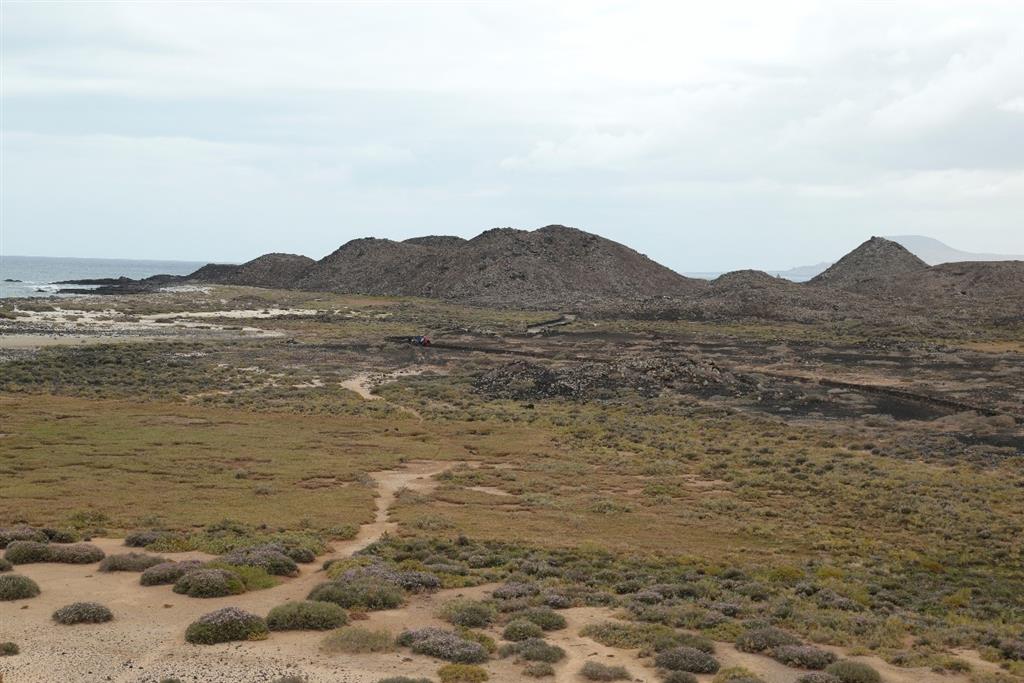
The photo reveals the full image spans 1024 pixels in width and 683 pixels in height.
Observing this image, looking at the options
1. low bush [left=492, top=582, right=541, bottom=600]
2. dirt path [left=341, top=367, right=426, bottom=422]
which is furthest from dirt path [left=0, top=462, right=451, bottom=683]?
dirt path [left=341, top=367, right=426, bottom=422]

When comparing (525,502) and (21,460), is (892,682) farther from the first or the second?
(21,460)

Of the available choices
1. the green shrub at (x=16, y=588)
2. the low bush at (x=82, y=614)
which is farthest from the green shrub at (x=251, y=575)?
the green shrub at (x=16, y=588)

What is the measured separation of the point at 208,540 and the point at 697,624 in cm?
1687

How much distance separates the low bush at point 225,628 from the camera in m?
19.9

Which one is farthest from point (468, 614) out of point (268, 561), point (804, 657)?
point (804, 657)

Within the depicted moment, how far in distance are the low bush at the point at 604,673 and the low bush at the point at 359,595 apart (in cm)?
669

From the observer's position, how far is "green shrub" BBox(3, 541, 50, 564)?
87.0 ft

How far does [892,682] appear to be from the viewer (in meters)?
18.6

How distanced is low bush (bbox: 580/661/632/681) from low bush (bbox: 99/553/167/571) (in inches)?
565

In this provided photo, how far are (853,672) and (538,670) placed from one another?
6.73 meters

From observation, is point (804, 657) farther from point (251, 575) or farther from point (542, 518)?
point (542, 518)

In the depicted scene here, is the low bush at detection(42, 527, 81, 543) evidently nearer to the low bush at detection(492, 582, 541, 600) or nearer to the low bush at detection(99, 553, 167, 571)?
the low bush at detection(99, 553, 167, 571)

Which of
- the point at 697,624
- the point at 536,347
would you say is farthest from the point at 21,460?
the point at 536,347

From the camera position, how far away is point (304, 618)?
21.2 m
